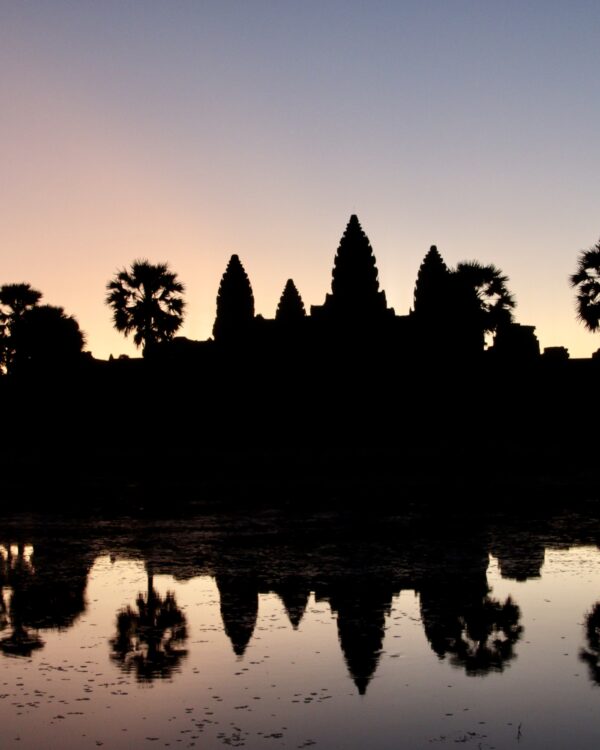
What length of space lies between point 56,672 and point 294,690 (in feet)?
6.62

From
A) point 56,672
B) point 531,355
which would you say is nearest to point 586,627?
point 56,672

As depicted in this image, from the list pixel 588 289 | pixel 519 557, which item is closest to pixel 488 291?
pixel 588 289

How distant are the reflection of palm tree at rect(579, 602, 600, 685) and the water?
1.2 inches

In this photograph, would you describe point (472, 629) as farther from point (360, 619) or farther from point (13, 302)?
point (13, 302)

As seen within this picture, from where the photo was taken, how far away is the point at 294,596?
11.5 meters

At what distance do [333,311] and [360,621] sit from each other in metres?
62.0

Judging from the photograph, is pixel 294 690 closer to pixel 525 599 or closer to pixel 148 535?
pixel 525 599

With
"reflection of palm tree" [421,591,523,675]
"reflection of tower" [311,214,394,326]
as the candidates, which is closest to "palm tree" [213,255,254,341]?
"reflection of tower" [311,214,394,326]

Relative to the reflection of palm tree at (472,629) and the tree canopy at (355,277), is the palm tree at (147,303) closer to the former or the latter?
the tree canopy at (355,277)

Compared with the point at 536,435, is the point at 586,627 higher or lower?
lower

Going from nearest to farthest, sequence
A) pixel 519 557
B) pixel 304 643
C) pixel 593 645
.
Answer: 1. pixel 593 645
2. pixel 304 643
3. pixel 519 557

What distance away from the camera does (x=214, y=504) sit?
22609 mm

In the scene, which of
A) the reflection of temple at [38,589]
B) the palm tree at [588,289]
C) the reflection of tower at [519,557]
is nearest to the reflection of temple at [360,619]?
the reflection of tower at [519,557]

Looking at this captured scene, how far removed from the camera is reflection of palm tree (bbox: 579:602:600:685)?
820 centimetres
